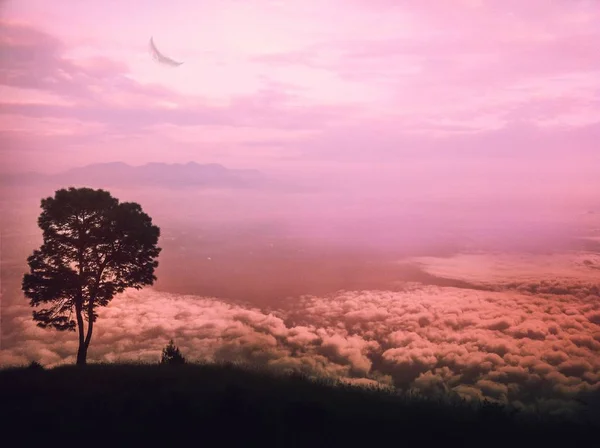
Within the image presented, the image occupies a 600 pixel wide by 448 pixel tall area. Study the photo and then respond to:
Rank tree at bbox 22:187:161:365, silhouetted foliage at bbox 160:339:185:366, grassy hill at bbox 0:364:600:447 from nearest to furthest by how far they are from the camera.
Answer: grassy hill at bbox 0:364:600:447 < silhouetted foliage at bbox 160:339:185:366 < tree at bbox 22:187:161:365

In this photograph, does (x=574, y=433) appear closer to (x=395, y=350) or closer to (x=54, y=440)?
(x=54, y=440)

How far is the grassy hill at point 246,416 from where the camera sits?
391 inches

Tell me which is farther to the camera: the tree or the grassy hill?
the tree

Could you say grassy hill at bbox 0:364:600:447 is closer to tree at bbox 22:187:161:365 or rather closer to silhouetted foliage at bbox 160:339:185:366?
silhouetted foliage at bbox 160:339:185:366

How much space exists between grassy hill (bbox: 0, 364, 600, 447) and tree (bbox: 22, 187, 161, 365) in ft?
13.6

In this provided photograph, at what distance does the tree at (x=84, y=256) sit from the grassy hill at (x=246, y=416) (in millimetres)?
4152

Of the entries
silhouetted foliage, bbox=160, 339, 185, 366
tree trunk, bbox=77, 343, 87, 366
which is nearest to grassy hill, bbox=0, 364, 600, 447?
silhouetted foliage, bbox=160, 339, 185, 366

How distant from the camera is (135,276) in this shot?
19.6 meters


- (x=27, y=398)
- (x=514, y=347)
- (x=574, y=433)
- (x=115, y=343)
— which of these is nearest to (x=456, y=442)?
(x=574, y=433)

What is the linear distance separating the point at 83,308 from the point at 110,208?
15.1 feet

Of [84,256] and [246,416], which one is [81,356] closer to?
A: [84,256]

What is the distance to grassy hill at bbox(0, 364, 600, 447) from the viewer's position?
391 inches

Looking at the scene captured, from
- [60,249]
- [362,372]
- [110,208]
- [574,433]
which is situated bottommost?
[362,372]

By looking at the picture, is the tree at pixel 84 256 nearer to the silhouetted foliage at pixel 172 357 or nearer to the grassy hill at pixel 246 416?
the silhouetted foliage at pixel 172 357
